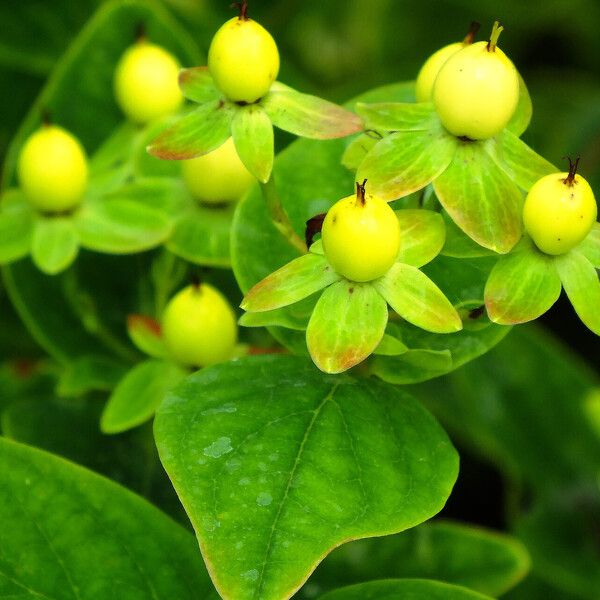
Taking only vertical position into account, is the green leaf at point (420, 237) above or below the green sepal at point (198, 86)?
below

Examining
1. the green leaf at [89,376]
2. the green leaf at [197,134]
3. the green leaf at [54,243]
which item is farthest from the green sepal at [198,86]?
the green leaf at [89,376]

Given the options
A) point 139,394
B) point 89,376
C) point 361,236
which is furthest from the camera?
point 89,376

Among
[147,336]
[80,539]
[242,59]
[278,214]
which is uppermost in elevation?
[242,59]

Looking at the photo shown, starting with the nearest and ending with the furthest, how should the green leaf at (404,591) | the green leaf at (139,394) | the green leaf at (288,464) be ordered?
the green leaf at (288,464), the green leaf at (404,591), the green leaf at (139,394)

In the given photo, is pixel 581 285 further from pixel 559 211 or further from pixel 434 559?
pixel 434 559

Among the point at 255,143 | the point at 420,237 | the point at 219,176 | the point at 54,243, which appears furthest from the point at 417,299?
the point at 54,243

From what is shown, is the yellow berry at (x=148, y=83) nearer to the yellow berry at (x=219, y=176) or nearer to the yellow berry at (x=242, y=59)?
the yellow berry at (x=219, y=176)

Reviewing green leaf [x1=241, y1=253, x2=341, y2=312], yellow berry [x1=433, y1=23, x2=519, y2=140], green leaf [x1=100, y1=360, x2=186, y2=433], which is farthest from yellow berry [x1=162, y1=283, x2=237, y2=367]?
yellow berry [x1=433, y1=23, x2=519, y2=140]
